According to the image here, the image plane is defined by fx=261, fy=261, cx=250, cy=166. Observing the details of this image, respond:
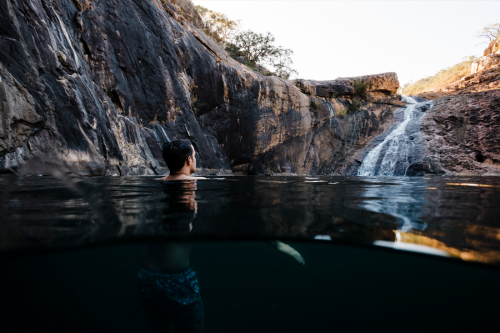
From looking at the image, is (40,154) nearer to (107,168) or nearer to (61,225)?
(107,168)

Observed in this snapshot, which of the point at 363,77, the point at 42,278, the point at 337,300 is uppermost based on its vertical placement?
the point at 363,77

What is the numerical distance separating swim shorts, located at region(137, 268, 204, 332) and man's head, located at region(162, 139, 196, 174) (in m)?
2.34

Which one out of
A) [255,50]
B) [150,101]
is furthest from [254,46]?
[150,101]

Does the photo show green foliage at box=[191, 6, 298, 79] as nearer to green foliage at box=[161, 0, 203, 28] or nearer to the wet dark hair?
green foliage at box=[161, 0, 203, 28]

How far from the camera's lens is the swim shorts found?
1.82m

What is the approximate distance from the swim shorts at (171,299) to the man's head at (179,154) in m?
2.34

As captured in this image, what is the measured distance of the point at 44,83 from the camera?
22.3 ft

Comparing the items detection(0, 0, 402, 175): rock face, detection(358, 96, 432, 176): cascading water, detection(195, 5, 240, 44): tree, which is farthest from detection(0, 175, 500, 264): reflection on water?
detection(195, 5, 240, 44): tree

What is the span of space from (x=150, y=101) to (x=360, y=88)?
53.3ft

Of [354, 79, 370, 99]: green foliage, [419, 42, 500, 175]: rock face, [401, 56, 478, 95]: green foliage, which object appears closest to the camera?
[419, 42, 500, 175]: rock face

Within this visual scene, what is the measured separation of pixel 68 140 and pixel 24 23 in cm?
310

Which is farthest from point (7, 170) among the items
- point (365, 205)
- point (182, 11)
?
point (182, 11)

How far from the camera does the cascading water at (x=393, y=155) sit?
14.6 m

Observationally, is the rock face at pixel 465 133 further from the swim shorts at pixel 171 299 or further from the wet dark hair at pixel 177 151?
the swim shorts at pixel 171 299
